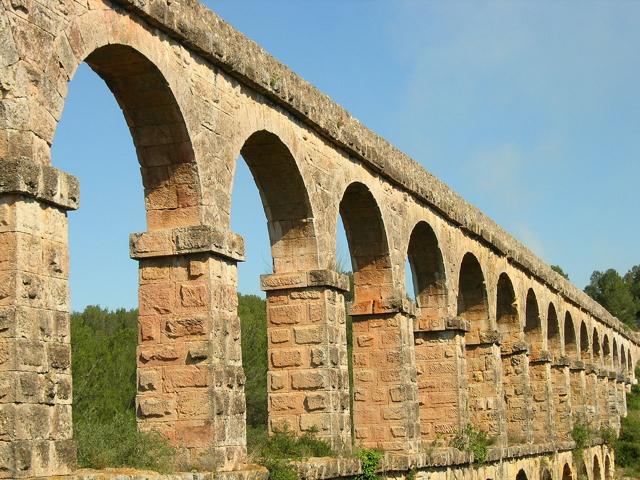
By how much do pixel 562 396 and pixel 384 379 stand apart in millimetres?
12428

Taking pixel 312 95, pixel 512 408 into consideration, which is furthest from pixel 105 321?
pixel 312 95

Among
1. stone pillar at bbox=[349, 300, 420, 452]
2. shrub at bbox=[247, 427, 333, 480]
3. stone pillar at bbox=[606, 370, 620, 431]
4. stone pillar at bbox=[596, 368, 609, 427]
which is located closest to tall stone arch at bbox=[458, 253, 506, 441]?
stone pillar at bbox=[349, 300, 420, 452]

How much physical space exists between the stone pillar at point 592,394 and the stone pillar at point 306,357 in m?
18.6

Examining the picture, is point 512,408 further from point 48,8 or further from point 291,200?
point 48,8

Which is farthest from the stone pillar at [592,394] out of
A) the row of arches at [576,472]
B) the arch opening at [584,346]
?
the row of arches at [576,472]

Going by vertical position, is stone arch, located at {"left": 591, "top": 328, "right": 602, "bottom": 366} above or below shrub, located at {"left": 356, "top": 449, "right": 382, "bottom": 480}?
above

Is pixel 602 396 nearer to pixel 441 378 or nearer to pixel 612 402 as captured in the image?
pixel 612 402

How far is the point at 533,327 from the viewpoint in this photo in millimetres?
22922

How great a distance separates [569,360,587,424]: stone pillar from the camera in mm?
27172

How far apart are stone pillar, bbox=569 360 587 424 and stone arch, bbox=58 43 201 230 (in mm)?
19559

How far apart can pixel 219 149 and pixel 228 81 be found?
31.1 inches

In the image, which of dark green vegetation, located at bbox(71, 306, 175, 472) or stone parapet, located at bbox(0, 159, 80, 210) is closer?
stone parapet, located at bbox(0, 159, 80, 210)

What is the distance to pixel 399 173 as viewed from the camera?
1429 cm

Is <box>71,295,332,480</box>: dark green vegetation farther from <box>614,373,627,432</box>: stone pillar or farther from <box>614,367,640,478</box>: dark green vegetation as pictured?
<box>614,373,627,432</box>: stone pillar
